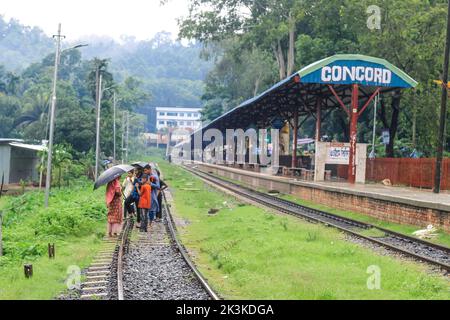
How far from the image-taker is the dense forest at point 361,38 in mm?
35281

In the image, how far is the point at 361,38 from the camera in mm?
37719

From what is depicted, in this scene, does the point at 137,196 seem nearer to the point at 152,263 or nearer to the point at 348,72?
the point at 152,263

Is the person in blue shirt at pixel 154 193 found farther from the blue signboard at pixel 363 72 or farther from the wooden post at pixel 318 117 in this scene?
the wooden post at pixel 318 117

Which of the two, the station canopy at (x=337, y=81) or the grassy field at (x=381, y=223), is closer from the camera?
the grassy field at (x=381, y=223)

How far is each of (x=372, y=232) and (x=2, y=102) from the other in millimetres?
70343

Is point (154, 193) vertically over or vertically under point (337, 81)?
under

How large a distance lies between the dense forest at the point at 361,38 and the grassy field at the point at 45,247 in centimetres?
2055

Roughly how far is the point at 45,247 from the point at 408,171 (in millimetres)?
19395

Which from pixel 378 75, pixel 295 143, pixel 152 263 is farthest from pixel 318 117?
pixel 152 263

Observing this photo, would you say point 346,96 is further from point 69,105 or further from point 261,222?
point 69,105

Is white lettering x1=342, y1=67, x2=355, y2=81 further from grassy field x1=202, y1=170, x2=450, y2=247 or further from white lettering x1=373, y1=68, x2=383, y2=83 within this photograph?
grassy field x1=202, y1=170, x2=450, y2=247

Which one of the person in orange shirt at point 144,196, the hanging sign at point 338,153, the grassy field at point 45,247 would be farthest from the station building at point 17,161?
the person in orange shirt at point 144,196

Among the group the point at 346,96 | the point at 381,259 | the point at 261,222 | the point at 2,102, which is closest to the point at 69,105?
the point at 2,102
